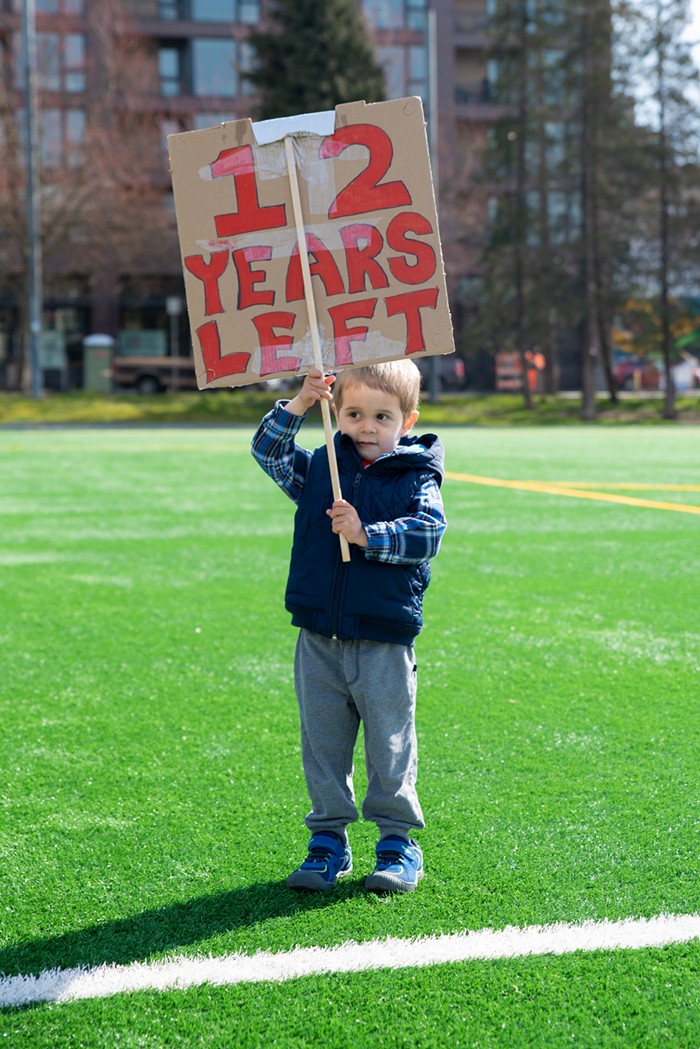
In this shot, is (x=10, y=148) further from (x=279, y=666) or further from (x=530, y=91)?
(x=279, y=666)

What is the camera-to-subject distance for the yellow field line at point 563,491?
10817 mm

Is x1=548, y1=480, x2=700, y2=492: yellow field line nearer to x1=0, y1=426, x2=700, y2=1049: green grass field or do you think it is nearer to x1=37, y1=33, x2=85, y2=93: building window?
x1=0, y1=426, x2=700, y2=1049: green grass field

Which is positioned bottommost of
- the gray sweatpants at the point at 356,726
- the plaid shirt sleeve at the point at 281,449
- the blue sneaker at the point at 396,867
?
the blue sneaker at the point at 396,867

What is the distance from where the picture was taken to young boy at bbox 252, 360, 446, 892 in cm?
286

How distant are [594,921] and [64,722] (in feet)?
7.01

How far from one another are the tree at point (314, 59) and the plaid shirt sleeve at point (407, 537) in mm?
34225

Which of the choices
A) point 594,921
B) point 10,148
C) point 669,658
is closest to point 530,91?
point 10,148

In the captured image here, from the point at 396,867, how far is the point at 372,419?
1010 mm

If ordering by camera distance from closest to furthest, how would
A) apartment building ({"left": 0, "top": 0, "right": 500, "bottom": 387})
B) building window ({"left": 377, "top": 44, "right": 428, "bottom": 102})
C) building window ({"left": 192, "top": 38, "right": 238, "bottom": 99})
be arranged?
apartment building ({"left": 0, "top": 0, "right": 500, "bottom": 387}) → building window ({"left": 377, "top": 44, "right": 428, "bottom": 102}) → building window ({"left": 192, "top": 38, "right": 238, "bottom": 99})

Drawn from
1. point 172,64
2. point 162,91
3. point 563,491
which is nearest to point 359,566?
point 563,491

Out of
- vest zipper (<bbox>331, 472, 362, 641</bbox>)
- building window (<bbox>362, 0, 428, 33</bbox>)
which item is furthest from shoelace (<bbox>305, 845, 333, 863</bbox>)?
building window (<bbox>362, 0, 428, 33</bbox>)

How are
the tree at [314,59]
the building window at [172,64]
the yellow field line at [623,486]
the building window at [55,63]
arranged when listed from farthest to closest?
the building window at [172,64], the building window at [55,63], the tree at [314,59], the yellow field line at [623,486]

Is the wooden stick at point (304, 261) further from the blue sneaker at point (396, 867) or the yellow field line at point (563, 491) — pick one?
the yellow field line at point (563, 491)

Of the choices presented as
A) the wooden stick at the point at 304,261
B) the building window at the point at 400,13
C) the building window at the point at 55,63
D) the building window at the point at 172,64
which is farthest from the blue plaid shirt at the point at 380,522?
the building window at the point at 172,64
